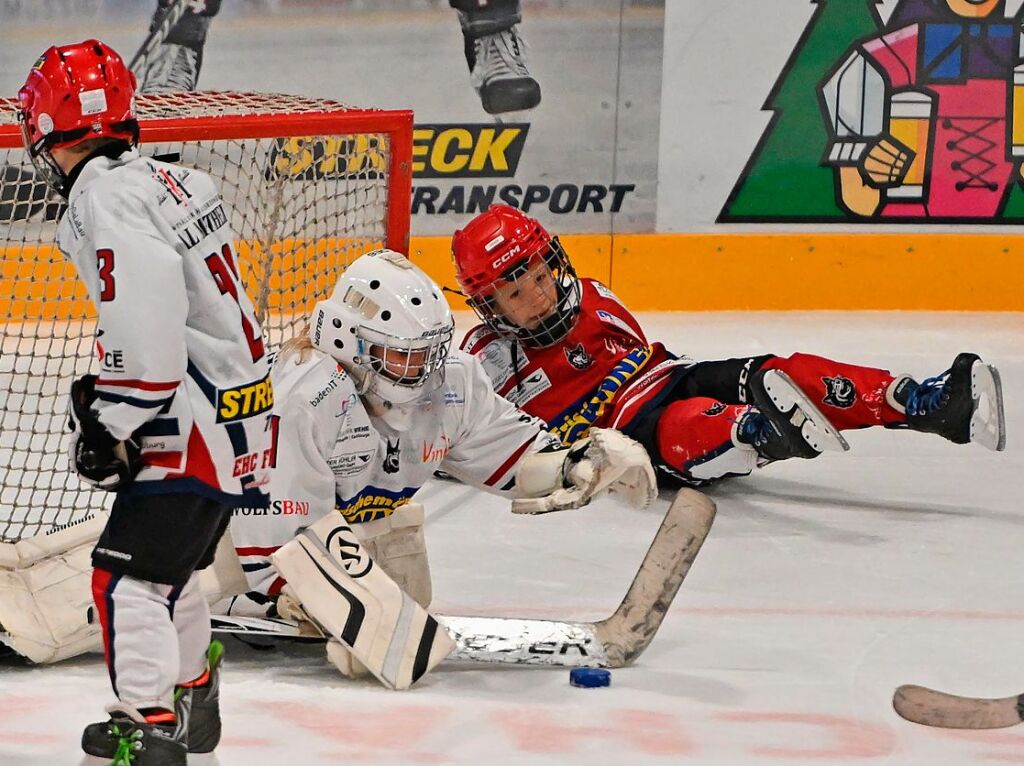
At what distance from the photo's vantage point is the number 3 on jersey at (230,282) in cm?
246

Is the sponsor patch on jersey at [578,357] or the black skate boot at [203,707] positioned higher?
the black skate boot at [203,707]

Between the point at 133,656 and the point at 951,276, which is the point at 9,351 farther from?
the point at 951,276

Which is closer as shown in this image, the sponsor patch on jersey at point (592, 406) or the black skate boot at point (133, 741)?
the black skate boot at point (133, 741)

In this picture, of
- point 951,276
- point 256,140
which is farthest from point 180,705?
point 951,276

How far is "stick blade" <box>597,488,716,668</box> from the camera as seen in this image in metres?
3.21

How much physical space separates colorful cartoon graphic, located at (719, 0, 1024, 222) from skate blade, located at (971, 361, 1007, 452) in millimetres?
2377

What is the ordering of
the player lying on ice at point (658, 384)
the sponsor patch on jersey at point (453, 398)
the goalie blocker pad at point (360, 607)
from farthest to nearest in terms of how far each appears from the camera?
1. the player lying on ice at point (658, 384)
2. the sponsor patch on jersey at point (453, 398)
3. the goalie blocker pad at point (360, 607)

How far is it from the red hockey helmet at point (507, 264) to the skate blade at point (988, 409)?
3.18 feet

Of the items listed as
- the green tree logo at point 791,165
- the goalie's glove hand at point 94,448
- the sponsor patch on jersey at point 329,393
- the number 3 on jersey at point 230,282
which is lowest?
the green tree logo at point 791,165

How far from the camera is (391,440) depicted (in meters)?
3.24

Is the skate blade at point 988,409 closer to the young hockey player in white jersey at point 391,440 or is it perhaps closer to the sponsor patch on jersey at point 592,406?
the sponsor patch on jersey at point 592,406

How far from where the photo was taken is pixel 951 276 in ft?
21.1

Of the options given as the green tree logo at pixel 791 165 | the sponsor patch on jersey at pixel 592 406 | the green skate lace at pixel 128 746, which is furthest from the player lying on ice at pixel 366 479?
the green tree logo at pixel 791 165

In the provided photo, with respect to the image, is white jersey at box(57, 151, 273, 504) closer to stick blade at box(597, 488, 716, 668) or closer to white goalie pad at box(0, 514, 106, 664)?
white goalie pad at box(0, 514, 106, 664)
